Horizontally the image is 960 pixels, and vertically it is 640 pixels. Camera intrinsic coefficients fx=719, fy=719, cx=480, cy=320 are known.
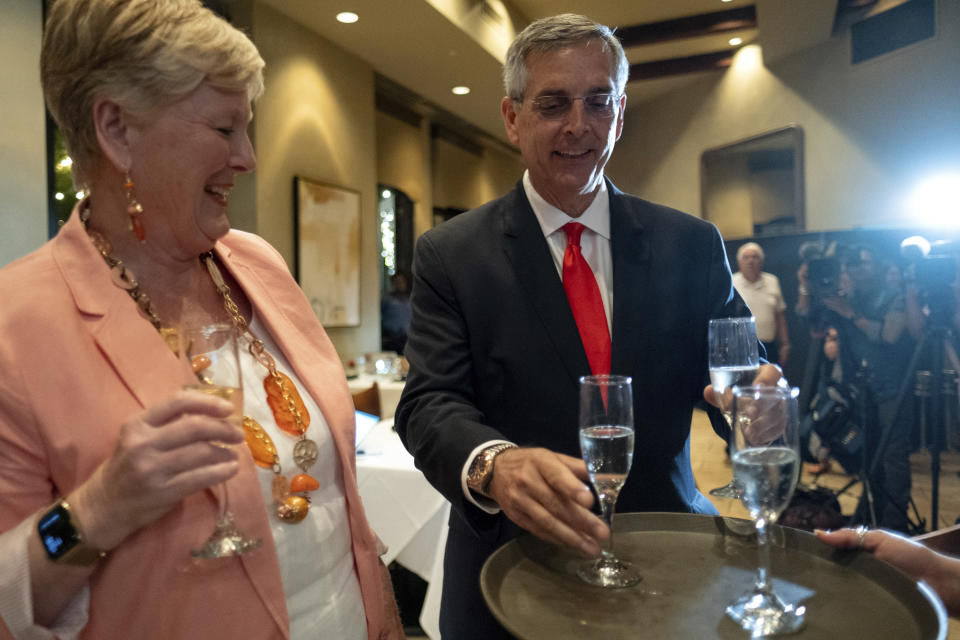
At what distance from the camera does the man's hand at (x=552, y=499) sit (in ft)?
2.96

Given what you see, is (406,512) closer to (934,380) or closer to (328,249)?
(934,380)

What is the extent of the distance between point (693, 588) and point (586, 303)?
0.64 meters

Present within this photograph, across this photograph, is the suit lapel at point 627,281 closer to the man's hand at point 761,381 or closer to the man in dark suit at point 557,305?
the man in dark suit at point 557,305

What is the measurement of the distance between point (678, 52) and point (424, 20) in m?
4.04

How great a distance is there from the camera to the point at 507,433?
55.5 inches

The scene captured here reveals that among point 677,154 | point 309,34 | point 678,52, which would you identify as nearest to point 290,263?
point 309,34

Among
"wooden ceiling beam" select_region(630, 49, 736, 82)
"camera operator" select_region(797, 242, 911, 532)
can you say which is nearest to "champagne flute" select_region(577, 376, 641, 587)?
"camera operator" select_region(797, 242, 911, 532)

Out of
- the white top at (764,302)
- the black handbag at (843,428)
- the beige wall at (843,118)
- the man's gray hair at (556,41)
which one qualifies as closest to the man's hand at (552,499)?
the man's gray hair at (556,41)

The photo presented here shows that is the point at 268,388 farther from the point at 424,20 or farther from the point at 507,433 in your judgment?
the point at 424,20

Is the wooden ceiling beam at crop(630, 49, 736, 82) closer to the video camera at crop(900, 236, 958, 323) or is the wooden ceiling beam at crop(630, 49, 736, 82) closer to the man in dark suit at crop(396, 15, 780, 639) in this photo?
the video camera at crop(900, 236, 958, 323)

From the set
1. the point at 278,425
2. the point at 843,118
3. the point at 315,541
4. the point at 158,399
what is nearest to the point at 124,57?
the point at 158,399

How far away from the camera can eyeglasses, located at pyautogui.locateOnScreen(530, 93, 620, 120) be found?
1.47m

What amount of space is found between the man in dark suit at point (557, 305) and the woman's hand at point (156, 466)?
0.48 metres

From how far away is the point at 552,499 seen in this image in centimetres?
94
